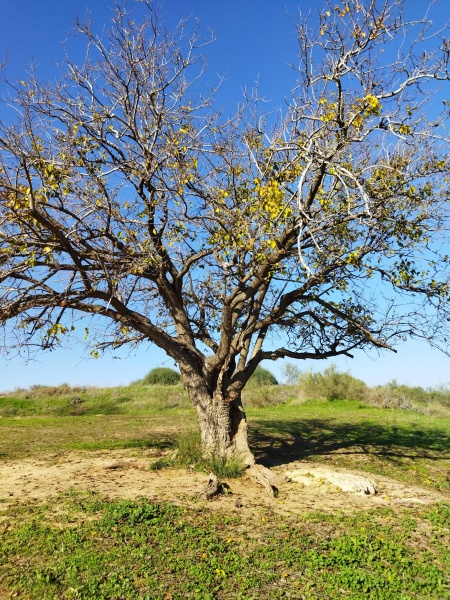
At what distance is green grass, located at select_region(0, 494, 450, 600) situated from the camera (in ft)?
16.8

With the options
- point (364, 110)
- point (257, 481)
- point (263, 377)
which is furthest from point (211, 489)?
point (263, 377)

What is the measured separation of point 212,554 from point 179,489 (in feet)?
9.07

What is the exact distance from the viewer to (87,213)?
8.86 meters

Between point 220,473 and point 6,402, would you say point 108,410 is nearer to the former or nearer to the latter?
point 6,402

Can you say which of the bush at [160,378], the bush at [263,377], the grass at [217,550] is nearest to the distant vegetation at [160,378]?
the bush at [160,378]

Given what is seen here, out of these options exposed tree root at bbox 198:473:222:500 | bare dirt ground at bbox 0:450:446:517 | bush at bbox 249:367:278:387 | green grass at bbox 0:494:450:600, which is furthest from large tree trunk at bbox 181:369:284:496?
bush at bbox 249:367:278:387

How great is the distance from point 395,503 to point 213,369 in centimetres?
410

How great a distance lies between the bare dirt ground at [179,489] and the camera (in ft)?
26.1

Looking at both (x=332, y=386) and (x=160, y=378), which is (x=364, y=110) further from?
(x=160, y=378)

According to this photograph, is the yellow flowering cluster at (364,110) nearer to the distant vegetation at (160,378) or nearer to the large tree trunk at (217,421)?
the large tree trunk at (217,421)

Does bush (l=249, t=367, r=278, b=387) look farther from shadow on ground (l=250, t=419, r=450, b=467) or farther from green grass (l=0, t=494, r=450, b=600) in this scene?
green grass (l=0, t=494, r=450, b=600)

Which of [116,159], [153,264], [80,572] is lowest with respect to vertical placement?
[80,572]

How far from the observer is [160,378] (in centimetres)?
4378

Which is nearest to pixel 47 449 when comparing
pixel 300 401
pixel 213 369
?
pixel 213 369
